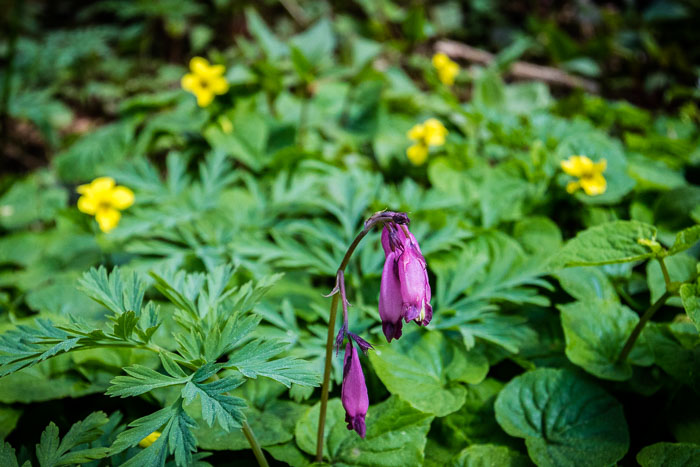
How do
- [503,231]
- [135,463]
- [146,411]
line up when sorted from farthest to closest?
[503,231] → [146,411] → [135,463]

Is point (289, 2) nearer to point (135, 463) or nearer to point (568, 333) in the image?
point (568, 333)

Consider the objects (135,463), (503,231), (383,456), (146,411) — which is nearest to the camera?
(135,463)

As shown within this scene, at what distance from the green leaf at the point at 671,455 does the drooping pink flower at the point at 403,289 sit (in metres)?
0.80

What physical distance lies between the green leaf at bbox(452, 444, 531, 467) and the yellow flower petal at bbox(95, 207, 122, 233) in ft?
5.51

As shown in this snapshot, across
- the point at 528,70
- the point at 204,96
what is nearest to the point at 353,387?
the point at 204,96

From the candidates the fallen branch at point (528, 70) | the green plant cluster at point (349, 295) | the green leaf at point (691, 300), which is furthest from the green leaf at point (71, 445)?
the fallen branch at point (528, 70)

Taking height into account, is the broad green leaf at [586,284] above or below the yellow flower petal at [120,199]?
below

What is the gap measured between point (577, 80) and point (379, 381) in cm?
370

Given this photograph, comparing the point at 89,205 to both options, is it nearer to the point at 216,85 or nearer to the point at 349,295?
the point at 216,85

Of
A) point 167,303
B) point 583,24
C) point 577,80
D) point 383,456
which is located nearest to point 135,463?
point 383,456

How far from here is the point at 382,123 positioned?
320cm

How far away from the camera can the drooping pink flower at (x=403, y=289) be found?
97 centimetres

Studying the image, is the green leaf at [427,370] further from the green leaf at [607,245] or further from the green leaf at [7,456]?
the green leaf at [7,456]

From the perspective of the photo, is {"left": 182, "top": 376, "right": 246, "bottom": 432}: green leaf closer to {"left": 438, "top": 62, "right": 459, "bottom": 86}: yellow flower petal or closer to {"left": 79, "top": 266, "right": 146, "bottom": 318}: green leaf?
{"left": 79, "top": 266, "right": 146, "bottom": 318}: green leaf
